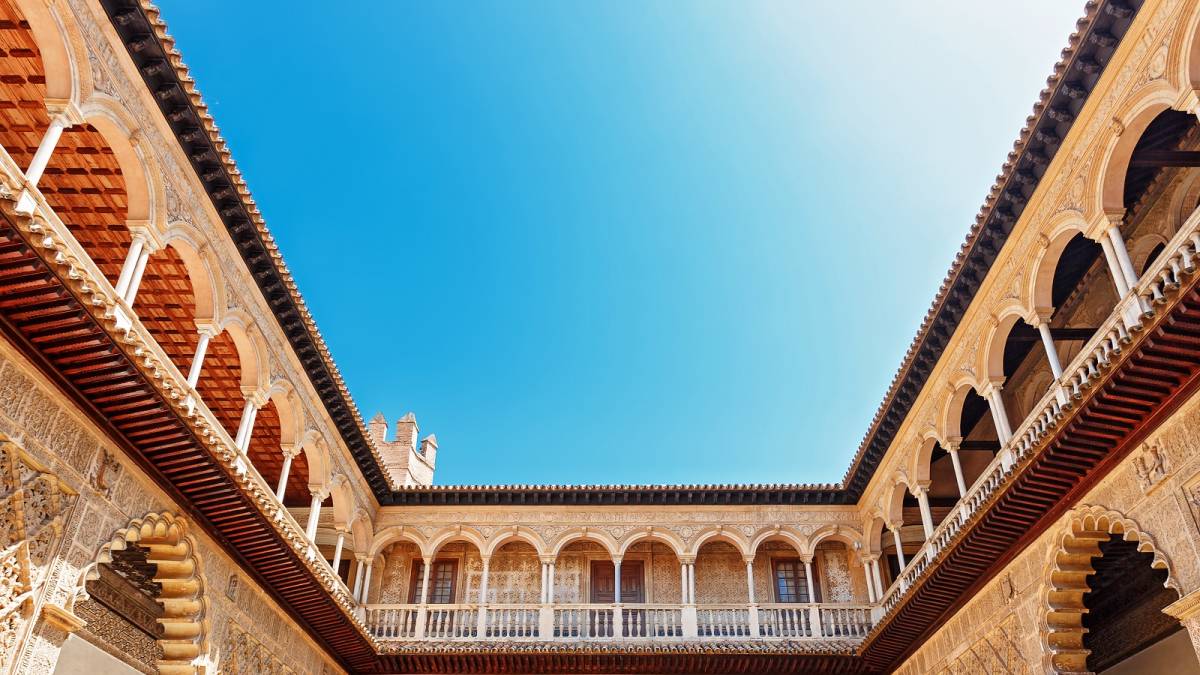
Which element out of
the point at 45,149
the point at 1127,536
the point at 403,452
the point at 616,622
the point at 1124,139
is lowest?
the point at 1127,536

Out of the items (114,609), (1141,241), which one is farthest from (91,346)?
(1141,241)

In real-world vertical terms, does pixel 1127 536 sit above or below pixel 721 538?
below

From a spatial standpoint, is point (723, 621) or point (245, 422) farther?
point (723, 621)

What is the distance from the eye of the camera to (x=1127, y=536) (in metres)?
7.05

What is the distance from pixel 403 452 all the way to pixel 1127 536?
52.0 ft

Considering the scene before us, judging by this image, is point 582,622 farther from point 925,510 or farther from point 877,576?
point 925,510

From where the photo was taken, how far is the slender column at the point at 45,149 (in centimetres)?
632

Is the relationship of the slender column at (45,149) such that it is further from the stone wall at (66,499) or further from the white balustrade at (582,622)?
the white balustrade at (582,622)

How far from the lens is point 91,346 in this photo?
21.1ft

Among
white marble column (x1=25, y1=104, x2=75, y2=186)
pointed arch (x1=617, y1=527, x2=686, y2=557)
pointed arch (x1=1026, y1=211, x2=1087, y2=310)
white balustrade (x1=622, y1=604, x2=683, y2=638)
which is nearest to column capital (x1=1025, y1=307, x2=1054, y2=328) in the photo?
pointed arch (x1=1026, y1=211, x2=1087, y2=310)

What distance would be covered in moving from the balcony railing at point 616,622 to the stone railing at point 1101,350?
4087 millimetres

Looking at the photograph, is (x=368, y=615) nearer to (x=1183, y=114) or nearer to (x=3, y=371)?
(x=3, y=371)

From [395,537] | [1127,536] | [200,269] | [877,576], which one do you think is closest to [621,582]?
[395,537]

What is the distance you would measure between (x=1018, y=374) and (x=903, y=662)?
169 inches
